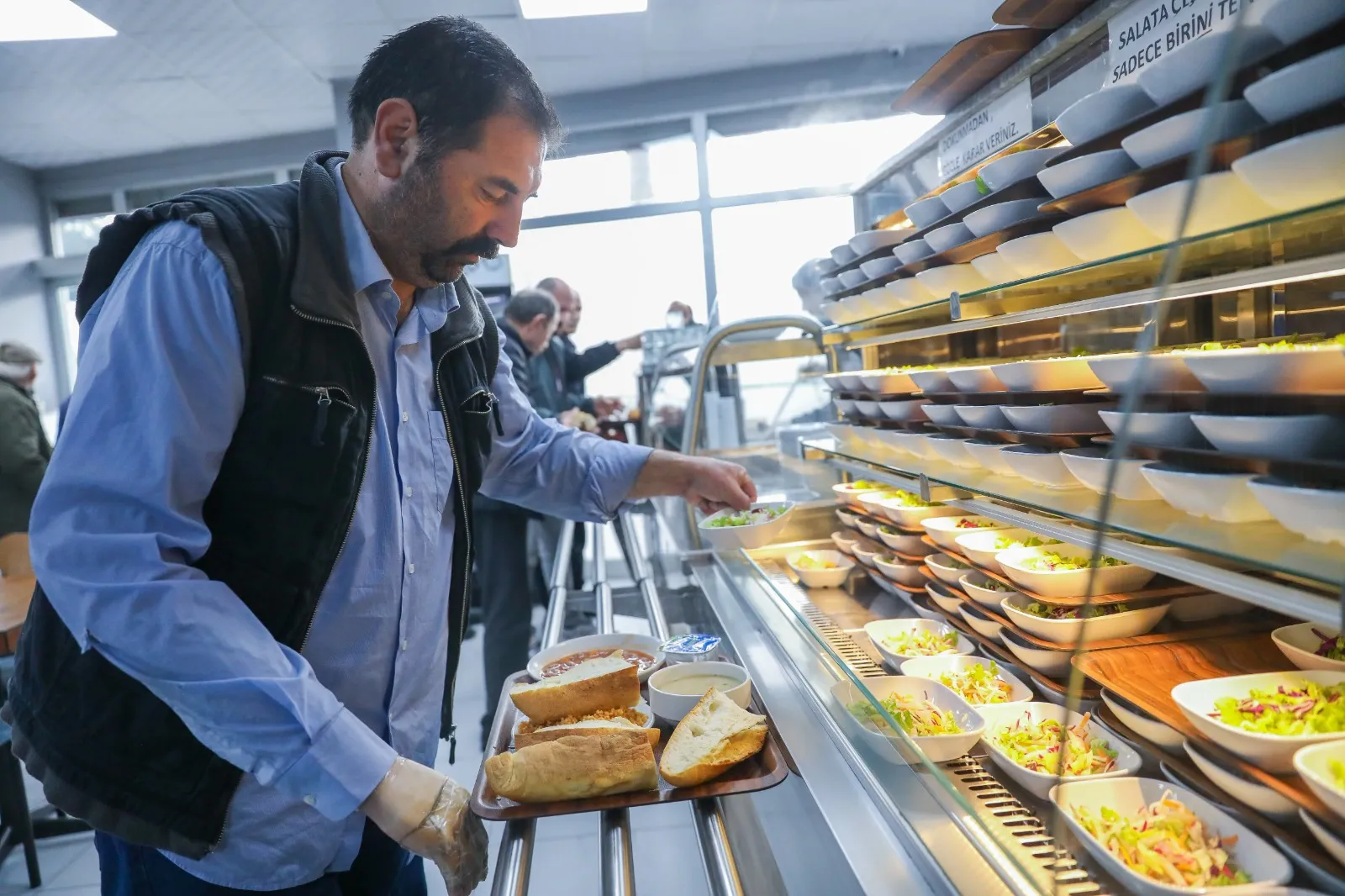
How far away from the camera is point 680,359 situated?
4164 mm

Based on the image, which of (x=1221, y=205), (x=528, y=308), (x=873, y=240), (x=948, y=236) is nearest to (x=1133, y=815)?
(x=1221, y=205)

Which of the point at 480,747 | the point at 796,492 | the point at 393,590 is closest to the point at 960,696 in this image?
the point at 393,590

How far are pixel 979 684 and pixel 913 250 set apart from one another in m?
0.88

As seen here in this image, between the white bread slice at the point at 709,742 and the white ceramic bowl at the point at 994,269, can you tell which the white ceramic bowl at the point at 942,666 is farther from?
the white ceramic bowl at the point at 994,269

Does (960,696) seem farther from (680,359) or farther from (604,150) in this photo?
(604,150)

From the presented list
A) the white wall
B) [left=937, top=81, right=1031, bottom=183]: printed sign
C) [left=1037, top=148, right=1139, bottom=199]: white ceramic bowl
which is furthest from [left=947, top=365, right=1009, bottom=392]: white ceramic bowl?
the white wall

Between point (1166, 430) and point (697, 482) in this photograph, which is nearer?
point (1166, 430)

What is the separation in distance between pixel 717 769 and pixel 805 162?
23.4 ft

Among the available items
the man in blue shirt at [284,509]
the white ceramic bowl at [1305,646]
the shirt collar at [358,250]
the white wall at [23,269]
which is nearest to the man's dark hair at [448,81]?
the man in blue shirt at [284,509]

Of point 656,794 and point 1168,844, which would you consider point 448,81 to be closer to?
point 656,794

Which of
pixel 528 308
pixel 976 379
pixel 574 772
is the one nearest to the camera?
pixel 574 772

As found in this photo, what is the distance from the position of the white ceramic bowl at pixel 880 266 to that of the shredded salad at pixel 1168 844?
1241 mm

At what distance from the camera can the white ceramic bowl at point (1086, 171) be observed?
105 centimetres

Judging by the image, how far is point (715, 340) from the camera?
259 cm
